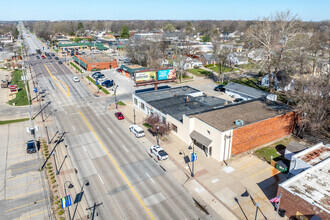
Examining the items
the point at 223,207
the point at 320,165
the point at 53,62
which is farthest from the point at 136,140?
the point at 53,62

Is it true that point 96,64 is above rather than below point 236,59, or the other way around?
below

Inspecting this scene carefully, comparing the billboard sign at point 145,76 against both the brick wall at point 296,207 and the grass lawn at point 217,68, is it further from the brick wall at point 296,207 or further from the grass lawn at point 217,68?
the grass lawn at point 217,68

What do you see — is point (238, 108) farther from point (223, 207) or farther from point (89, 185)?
point (89, 185)

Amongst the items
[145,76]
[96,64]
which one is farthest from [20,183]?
[96,64]

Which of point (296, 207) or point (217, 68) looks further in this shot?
point (217, 68)

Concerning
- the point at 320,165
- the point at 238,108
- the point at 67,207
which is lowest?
the point at 67,207

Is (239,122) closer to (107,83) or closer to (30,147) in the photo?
(30,147)

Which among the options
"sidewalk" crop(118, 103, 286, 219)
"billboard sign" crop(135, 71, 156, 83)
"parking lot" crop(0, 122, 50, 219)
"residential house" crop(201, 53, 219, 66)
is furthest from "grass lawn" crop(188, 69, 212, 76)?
"parking lot" crop(0, 122, 50, 219)
